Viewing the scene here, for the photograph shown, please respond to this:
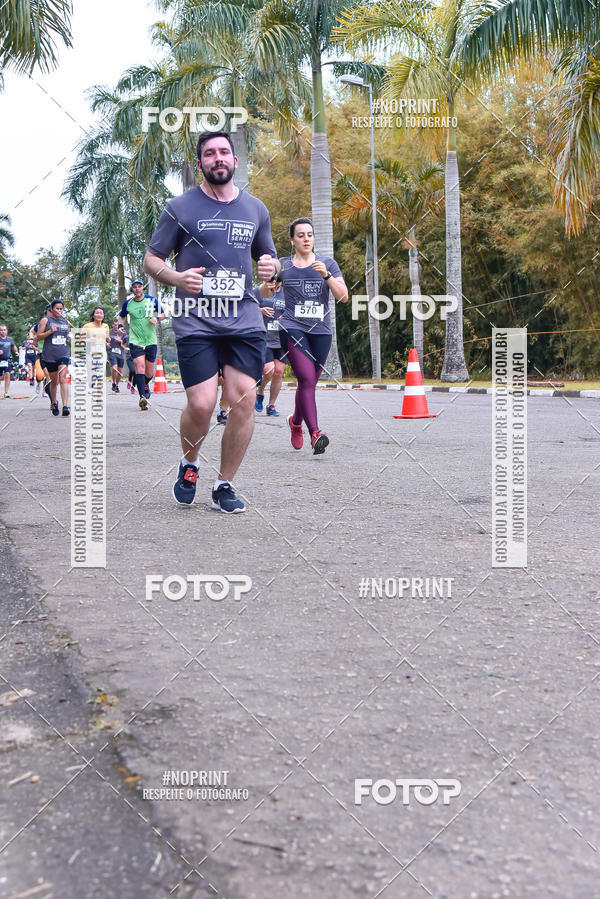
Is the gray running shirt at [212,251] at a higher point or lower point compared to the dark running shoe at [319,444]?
higher

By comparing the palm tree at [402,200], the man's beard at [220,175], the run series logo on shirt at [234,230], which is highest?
the palm tree at [402,200]

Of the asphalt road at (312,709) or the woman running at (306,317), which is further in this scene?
the woman running at (306,317)

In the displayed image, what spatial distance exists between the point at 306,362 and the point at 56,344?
5878mm

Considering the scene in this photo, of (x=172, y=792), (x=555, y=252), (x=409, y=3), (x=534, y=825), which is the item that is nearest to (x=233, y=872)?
(x=172, y=792)

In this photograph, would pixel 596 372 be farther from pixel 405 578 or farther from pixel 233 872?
pixel 233 872

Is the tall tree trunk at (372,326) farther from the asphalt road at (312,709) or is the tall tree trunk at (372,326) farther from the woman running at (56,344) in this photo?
the asphalt road at (312,709)

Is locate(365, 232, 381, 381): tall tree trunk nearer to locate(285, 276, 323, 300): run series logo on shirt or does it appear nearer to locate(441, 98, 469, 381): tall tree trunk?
locate(441, 98, 469, 381): tall tree trunk

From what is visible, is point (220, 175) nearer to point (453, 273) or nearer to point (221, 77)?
point (453, 273)

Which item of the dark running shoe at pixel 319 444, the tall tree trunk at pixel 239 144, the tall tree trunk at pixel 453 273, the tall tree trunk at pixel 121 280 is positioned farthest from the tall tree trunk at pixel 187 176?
the dark running shoe at pixel 319 444

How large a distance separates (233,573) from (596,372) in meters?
25.1

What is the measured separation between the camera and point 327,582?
3.57 m

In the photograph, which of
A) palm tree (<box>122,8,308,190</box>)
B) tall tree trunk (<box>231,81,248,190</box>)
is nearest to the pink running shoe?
palm tree (<box>122,8,308,190</box>)

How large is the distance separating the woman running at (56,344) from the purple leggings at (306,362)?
220 inches

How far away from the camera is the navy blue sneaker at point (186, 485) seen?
17.4ft
